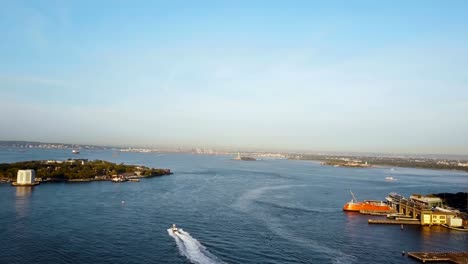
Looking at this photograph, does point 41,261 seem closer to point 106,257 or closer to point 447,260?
point 106,257

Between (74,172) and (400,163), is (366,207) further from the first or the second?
(400,163)

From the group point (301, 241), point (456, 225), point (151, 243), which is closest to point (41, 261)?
point (151, 243)

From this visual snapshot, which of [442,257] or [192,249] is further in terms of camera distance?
[442,257]

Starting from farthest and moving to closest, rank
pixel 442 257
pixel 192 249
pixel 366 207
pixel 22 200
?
pixel 366 207
pixel 22 200
pixel 442 257
pixel 192 249

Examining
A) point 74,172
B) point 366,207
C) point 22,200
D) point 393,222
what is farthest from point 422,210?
point 74,172

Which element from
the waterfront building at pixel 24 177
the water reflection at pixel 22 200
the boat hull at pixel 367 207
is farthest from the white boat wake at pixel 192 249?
the waterfront building at pixel 24 177

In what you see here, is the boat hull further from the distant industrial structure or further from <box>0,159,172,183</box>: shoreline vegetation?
<box>0,159,172,183</box>: shoreline vegetation

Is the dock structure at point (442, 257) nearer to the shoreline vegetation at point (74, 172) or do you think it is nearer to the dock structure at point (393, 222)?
the dock structure at point (393, 222)

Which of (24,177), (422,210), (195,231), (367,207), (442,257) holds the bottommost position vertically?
(442,257)
